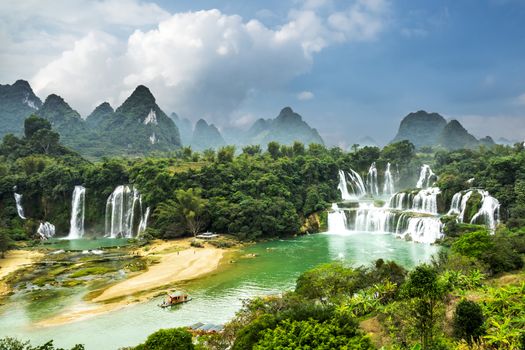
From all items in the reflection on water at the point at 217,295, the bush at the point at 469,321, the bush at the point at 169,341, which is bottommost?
the reflection on water at the point at 217,295

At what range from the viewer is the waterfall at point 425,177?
6022cm

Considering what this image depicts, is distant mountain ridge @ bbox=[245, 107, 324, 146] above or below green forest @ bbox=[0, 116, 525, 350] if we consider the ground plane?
above

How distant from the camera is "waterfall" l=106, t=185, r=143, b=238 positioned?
48781mm

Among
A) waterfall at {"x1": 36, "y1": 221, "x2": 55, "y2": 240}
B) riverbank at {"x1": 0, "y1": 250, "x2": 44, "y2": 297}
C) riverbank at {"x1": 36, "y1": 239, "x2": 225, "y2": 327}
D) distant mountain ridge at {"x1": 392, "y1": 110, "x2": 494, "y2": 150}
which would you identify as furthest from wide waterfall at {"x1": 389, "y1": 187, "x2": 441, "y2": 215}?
distant mountain ridge at {"x1": 392, "y1": 110, "x2": 494, "y2": 150}

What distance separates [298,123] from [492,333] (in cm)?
17620

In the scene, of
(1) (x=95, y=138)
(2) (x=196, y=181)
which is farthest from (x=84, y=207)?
(1) (x=95, y=138)

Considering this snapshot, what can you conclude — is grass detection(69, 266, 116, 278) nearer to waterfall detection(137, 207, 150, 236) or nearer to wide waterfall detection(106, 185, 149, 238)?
waterfall detection(137, 207, 150, 236)

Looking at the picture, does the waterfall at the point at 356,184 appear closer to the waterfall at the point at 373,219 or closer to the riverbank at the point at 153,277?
the waterfall at the point at 373,219

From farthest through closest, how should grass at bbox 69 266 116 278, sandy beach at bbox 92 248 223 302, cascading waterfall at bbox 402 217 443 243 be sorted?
cascading waterfall at bbox 402 217 443 243, grass at bbox 69 266 116 278, sandy beach at bbox 92 248 223 302

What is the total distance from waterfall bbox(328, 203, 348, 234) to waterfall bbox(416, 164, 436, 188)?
21.7 m

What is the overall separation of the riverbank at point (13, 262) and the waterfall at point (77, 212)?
38.7 feet

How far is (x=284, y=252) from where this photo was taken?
36.1 meters

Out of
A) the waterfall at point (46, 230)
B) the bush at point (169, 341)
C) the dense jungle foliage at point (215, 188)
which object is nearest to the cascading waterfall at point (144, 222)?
the dense jungle foliage at point (215, 188)

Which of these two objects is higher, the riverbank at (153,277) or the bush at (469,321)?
the bush at (469,321)
